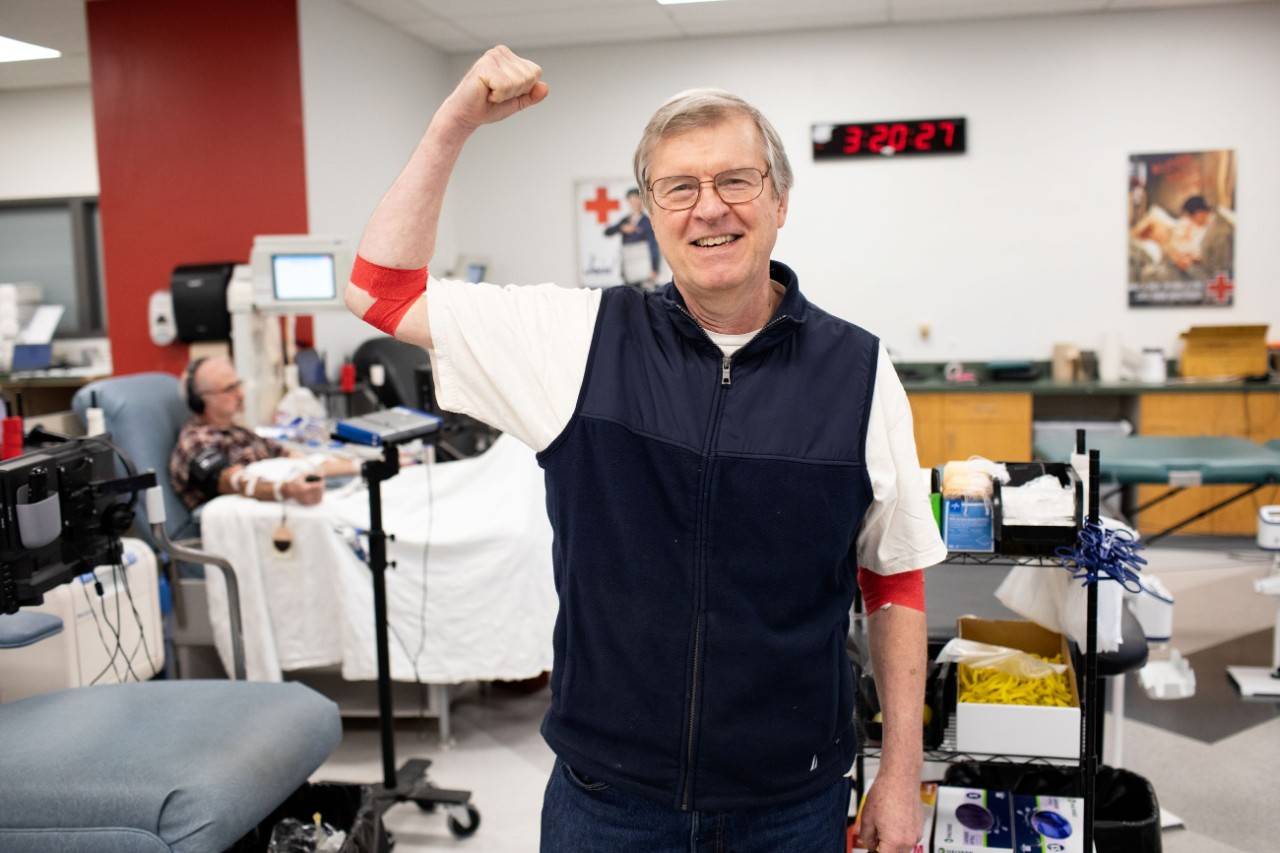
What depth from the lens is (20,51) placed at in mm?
6188

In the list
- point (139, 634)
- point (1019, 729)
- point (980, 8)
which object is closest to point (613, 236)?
point (980, 8)

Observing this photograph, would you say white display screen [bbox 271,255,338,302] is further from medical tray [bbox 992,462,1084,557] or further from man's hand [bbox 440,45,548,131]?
man's hand [bbox 440,45,548,131]

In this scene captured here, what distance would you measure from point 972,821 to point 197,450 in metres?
2.54

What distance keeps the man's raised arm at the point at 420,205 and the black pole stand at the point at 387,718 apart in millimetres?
1388

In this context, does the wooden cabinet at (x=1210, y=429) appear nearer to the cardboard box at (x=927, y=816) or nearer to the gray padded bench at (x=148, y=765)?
the cardboard box at (x=927, y=816)

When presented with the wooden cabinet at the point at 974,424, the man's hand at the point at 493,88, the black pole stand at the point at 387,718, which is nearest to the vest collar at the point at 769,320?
the man's hand at the point at 493,88

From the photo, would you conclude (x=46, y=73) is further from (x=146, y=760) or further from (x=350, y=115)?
(x=146, y=760)

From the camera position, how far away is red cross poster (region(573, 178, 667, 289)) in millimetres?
6406

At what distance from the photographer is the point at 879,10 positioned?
18.7 ft

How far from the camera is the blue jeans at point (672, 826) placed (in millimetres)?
1255

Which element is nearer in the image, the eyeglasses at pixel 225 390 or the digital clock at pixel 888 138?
the eyeglasses at pixel 225 390

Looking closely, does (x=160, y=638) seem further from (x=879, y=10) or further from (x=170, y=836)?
(x=879, y=10)

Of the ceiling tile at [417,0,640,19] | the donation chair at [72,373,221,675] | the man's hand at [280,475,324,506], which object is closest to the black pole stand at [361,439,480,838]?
the man's hand at [280,475,324,506]

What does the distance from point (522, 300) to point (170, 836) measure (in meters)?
1.14
